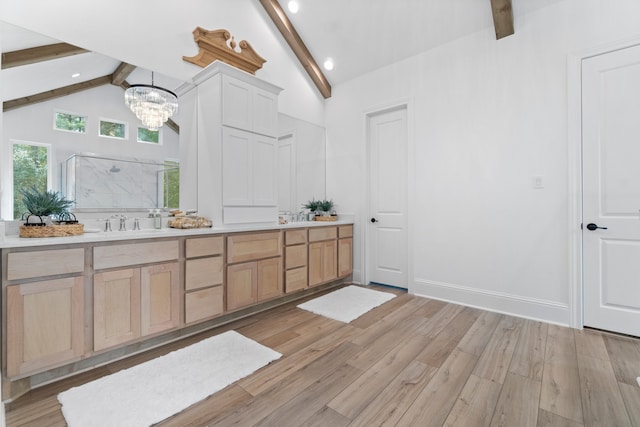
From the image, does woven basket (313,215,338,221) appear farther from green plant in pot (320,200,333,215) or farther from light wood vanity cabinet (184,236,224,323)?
light wood vanity cabinet (184,236,224,323)

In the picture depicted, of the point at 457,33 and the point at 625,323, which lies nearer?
the point at 625,323

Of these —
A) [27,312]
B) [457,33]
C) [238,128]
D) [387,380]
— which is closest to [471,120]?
[457,33]

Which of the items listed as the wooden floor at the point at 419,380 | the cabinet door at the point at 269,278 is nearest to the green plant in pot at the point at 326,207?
the cabinet door at the point at 269,278

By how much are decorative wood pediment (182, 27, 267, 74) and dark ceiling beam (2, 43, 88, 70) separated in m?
0.90

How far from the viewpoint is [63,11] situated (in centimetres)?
218

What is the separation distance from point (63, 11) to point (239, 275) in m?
2.48

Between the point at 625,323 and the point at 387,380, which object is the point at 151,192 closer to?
the point at 387,380

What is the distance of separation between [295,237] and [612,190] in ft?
9.65

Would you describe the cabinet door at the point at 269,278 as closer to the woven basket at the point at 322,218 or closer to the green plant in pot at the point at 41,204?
the woven basket at the point at 322,218

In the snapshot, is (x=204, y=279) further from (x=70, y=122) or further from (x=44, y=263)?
(x=70, y=122)

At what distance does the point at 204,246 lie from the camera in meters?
2.47

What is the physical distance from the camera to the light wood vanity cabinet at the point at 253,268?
8.76ft

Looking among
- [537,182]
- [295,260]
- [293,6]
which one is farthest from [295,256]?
[293,6]

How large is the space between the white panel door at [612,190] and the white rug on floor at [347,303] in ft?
6.23
